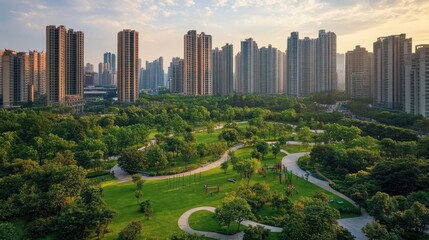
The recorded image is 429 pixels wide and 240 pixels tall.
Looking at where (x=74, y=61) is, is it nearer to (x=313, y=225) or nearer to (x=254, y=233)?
(x=254, y=233)

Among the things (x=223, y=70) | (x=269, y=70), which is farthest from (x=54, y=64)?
(x=269, y=70)

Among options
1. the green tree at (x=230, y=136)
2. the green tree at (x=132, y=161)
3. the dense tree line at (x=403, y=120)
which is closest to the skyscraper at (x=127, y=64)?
the green tree at (x=230, y=136)

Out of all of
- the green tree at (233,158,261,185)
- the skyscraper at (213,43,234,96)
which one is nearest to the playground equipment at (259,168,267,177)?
the green tree at (233,158,261,185)

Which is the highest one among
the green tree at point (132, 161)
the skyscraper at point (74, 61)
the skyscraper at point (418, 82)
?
the skyscraper at point (74, 61)

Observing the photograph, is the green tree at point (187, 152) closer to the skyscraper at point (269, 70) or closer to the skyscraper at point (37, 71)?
the skyscraper at point (37, 71)

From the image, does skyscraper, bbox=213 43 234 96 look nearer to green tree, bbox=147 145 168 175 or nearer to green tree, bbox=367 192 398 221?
green tree, bbox=147 145 168 175

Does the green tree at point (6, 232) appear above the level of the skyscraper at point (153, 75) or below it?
below

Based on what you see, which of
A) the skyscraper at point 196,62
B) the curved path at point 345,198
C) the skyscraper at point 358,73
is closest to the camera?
the curved path at point 345,198
